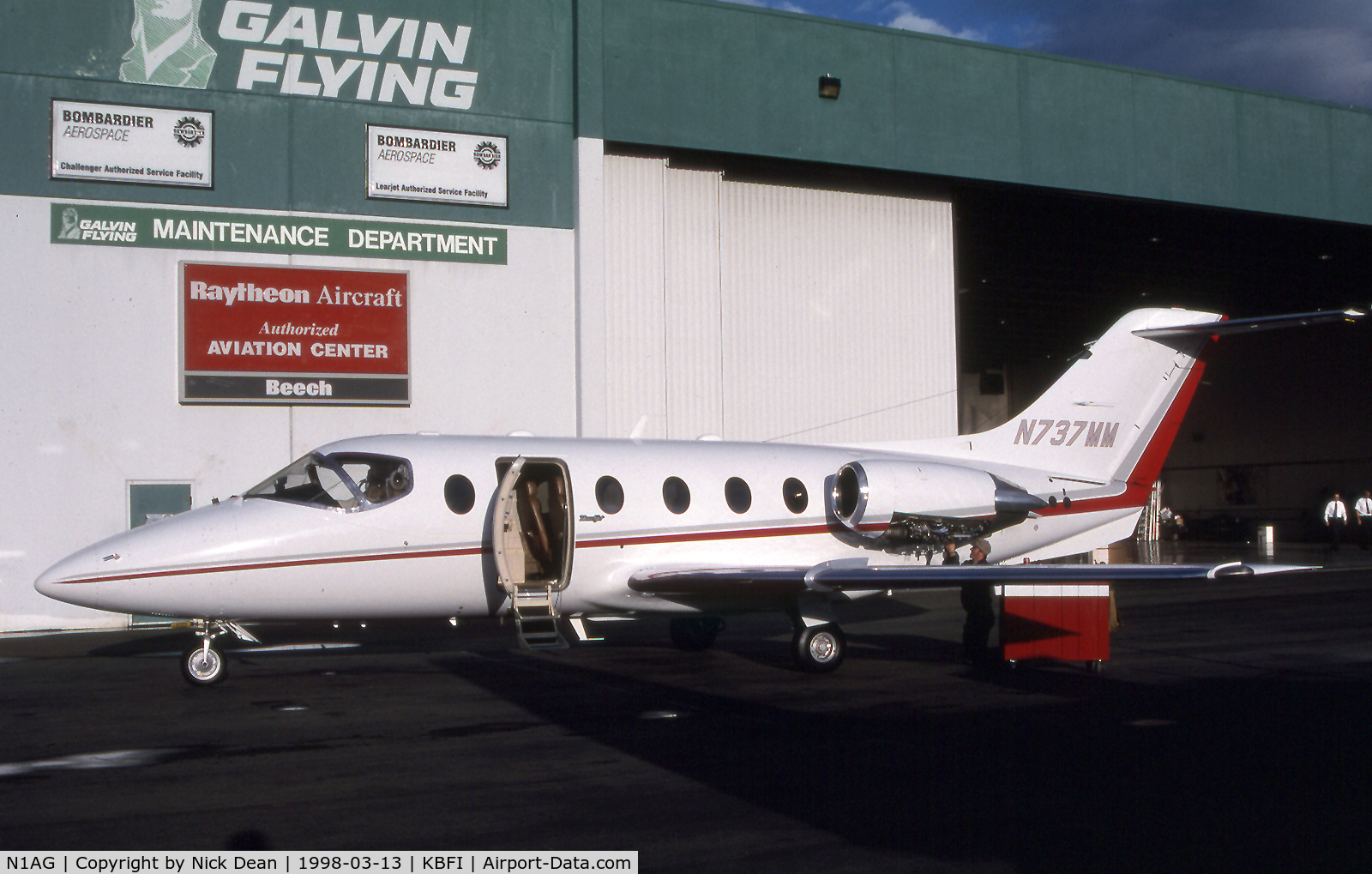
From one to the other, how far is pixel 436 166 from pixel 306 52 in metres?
2.86

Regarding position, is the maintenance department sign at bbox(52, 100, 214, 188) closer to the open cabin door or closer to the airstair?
the open cabin door

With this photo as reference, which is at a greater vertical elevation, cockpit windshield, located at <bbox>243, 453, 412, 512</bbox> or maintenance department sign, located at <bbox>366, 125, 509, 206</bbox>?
maintenance department sign, located at <bbox>366, 125, 509, 206</bbox>

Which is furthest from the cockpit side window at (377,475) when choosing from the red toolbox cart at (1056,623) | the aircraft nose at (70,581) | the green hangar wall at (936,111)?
the green hangar wall at (936,111)

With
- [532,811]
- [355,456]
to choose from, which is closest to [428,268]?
[355,456]

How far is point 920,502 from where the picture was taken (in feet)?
45.6

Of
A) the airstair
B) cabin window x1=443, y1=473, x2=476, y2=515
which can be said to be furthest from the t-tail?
cabin window x1=443, y1=473, x2=476, y2=515

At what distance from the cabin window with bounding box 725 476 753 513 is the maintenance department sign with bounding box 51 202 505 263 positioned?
915cm

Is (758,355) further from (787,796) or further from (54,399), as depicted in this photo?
(787,796)

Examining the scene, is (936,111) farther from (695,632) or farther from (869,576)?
(869,576)

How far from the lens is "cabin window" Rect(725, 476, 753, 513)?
1369 cm

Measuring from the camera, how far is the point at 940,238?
25000 mm

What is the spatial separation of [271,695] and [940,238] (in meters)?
18.1

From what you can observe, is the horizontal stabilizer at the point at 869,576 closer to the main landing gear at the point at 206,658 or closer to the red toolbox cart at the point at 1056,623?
the red toolbox cart at the point at 1056,623

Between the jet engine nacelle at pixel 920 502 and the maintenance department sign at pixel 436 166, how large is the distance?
10.2 m
